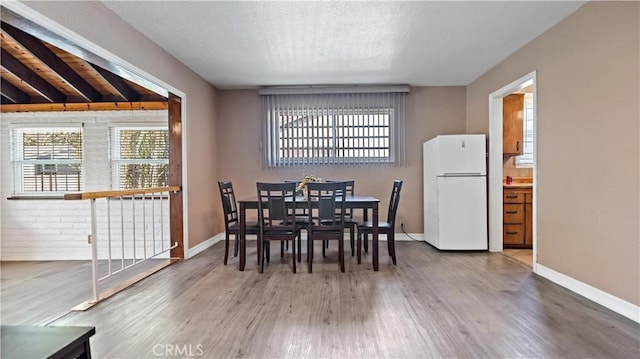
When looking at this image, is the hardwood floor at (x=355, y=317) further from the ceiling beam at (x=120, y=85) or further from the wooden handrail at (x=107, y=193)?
the ceiling beam at (x=120, y=85)

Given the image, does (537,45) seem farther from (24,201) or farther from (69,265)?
(24,201)

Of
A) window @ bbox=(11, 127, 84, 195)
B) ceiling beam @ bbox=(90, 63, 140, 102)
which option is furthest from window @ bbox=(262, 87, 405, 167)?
window @ bbox=(11, 127, 84, 195)

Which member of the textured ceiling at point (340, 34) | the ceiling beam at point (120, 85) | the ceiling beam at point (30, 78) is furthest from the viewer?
the ceiling beam at point (120, 85)

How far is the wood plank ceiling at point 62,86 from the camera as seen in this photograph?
381cm

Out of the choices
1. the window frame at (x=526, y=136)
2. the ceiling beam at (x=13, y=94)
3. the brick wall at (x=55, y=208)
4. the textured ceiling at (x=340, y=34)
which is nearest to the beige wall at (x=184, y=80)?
the textured ceiling at (x=340, y=34)

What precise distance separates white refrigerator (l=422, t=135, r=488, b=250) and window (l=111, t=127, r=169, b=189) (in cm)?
411

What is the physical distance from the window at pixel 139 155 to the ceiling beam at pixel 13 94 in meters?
1.31

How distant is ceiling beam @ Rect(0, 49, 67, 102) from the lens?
375cm

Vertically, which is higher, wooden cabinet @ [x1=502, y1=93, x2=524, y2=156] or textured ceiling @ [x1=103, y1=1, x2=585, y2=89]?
textured ceiling @ [x1=103, y1=1, x2=585, y2=89]

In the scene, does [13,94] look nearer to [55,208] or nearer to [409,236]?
[55,208]

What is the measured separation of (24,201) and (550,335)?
6.53m

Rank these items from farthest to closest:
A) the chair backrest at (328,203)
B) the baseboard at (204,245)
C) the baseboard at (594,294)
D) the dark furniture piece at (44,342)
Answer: the baseboard at (204,245)
the chair backrest at (328,203)
the baseboard at (594,294)
the dark furniture piece at (44,342)

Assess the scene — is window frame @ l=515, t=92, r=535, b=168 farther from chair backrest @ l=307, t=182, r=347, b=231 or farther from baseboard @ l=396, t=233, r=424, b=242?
chair backrest @ l=307, t=182, r=347, b=231
